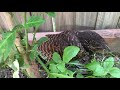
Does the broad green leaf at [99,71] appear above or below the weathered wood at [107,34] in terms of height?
above

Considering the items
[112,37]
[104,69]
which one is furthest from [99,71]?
[112,37]

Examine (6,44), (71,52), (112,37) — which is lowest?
(112,37)

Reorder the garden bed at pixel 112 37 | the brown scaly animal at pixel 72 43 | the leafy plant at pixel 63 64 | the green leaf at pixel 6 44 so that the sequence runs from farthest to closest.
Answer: the garden bed at pixel 112 37, the brown scaly animal at pixel 72 43, the leafy plant at pixel 63 64, the green leaf at pixel 6 44

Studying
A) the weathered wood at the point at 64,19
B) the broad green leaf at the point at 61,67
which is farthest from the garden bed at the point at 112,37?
the broad green leaf at the point at 61,67

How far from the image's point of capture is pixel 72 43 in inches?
40.3

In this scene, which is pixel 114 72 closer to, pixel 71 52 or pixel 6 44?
pixel 71 52

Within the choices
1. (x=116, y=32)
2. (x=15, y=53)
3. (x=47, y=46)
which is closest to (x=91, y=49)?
(x=47, y=46)

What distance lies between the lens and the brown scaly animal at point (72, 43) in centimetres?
101

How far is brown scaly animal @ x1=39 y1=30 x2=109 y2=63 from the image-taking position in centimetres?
101

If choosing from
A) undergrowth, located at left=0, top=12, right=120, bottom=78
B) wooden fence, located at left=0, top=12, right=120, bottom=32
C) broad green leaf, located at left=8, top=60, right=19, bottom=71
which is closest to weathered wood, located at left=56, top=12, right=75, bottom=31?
wooden fence, located at left=0, top=12, right=120, bottom=32

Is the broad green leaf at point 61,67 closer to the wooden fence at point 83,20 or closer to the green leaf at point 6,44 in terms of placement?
the green leaf at point 6,44
